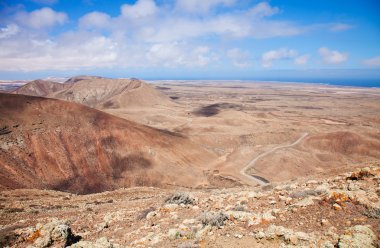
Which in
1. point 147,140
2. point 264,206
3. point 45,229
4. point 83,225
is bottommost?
point 147,140

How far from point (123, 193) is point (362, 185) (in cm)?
1986

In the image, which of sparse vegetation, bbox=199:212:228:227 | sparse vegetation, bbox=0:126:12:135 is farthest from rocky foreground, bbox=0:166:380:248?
sparse vegetation, bbox=0:126:12:135

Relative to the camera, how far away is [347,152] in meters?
63.1

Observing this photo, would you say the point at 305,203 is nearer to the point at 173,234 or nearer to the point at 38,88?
the point at 173,234

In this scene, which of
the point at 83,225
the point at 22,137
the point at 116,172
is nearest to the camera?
the point at 83,225

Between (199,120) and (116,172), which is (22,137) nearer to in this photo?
(116,172)

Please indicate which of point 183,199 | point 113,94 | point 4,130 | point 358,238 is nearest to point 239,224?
point 358,238

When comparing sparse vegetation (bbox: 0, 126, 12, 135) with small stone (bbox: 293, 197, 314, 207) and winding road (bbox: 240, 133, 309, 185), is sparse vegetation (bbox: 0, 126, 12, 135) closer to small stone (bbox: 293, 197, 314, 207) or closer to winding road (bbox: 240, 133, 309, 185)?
winding road (bbox: 240, 133, 309, 185)

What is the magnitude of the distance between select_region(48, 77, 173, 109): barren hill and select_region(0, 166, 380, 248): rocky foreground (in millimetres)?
121892

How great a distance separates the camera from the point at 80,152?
44594mm

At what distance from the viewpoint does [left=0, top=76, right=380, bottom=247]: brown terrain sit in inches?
384

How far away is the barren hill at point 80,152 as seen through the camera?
38188 mm

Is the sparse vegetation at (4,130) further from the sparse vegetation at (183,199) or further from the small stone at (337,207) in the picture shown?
the small stone at (337,207)

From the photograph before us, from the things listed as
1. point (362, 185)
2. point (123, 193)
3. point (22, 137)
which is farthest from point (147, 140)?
point (362, 185)
